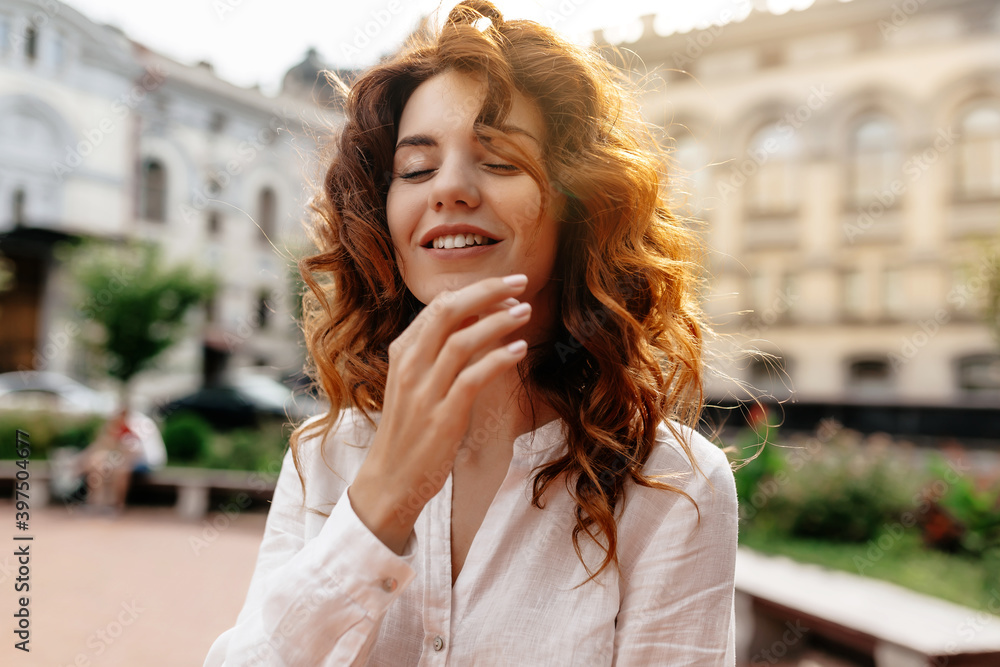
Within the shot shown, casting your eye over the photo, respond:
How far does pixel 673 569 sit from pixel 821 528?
6799mm

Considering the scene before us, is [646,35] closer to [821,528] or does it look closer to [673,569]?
[821,528]

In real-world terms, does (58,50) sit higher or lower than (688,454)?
higher

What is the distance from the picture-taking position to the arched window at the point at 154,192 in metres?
21.6

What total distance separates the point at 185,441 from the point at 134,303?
10.2 feet

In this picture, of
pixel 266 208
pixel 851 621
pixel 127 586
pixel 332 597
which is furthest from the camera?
pixel 266 208

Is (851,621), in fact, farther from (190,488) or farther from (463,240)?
(190,488)

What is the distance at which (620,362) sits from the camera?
1.57 m

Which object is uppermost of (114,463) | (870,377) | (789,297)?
(789,297)

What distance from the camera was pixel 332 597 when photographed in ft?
3.97

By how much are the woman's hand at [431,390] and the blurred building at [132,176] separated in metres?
17.8

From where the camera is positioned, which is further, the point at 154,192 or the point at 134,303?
the point at 154,192

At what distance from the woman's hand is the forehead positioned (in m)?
0.48
